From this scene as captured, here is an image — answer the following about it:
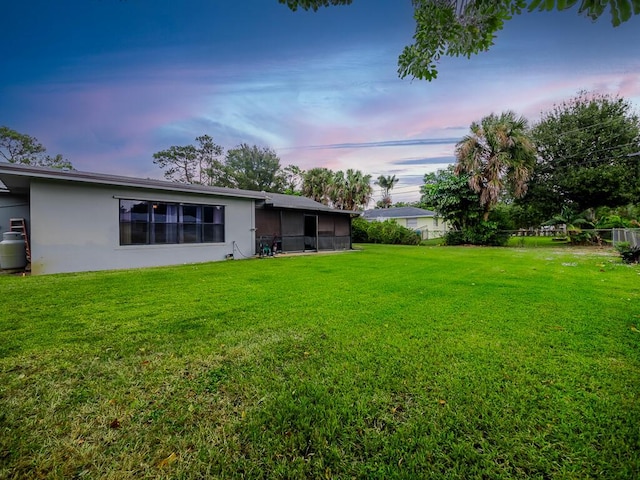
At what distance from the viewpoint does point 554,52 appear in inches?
256

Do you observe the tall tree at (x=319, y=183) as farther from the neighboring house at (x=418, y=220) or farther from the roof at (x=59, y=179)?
the roof at (x=59, y=179)

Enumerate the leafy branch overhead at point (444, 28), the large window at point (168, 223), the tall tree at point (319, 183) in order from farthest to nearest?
the tall tree at point (319, 183), the large window at point (168, 223), the leafy branch overhead at point (444, 28)

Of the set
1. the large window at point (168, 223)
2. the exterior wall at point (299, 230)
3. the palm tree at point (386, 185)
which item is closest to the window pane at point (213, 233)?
the large window at point (168, 223)

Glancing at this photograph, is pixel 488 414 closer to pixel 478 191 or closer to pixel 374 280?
pixel 374 280

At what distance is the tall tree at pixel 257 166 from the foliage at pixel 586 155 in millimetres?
27903

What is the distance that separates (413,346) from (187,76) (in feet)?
41.8

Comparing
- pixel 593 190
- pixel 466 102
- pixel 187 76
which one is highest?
pixel 187 76

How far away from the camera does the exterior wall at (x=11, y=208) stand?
10039 millimetres

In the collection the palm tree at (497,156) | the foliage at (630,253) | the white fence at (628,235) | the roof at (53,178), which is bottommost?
the foliage at (630,253)

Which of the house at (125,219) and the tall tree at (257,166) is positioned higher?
the tall tree at (257,166)

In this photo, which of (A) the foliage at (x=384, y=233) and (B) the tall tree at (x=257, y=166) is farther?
(B) the tall tree at (x=257, y=166)

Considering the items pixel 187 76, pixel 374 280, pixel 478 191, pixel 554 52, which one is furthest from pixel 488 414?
pixel 478 191

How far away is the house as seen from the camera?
7.79m

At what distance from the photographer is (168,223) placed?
1005 centimetres
